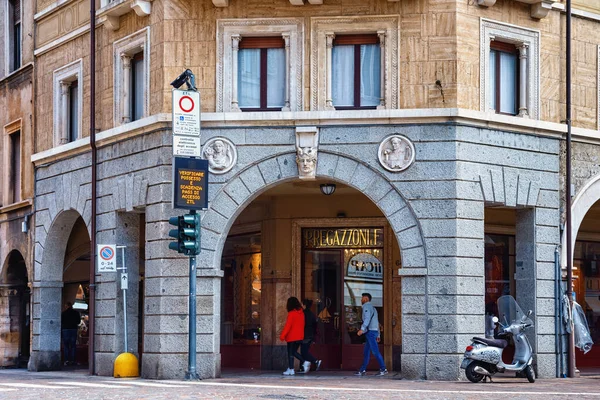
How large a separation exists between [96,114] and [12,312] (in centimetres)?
819

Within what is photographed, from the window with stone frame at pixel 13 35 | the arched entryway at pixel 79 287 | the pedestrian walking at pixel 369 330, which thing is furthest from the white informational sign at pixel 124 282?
the window with stone frame at pixel 13 35

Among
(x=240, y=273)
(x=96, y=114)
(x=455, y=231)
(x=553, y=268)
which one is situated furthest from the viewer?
(x=240, y=273)

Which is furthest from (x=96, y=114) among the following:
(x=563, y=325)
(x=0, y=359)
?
(x=563, y=325)

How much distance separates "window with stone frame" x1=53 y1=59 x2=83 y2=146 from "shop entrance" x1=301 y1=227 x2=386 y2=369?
5.95 metres

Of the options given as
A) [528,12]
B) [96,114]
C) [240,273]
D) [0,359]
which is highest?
[528,12]

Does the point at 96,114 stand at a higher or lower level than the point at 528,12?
lower

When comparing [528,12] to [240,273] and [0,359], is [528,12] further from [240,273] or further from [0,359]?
[0,359]

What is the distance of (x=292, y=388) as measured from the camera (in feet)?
72.8

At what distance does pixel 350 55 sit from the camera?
2648 cm

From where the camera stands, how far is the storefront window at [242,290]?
31.2 m

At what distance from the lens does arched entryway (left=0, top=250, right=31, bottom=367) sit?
1362 inches

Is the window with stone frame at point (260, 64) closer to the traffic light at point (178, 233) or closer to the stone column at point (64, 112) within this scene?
the traffic light at point (178, 233)

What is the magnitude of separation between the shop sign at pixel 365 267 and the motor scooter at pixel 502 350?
495 cm

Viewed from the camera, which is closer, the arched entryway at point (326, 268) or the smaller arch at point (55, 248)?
the arched entryway at point (326, 268)
